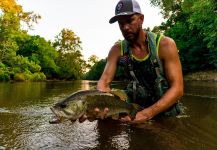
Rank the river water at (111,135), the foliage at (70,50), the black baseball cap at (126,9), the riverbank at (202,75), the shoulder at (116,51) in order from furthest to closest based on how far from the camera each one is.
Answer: the foliage at (70,50), the riverbank at (202,75), the shoulder at (116,51), the black baseball cap at (126,9), the river water at (111,135)

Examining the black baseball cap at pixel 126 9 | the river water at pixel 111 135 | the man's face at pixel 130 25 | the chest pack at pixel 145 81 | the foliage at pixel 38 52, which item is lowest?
the river water at pixel 111 135

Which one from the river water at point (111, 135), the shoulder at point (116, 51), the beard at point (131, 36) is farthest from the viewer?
the shoulder at point (116, 51)

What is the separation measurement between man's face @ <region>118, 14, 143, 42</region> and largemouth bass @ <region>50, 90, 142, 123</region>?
80cm

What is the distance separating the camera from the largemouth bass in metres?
3.30

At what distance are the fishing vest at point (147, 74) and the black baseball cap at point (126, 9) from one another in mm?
528

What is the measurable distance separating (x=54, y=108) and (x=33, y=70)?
150ft

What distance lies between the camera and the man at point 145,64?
13.5 ft

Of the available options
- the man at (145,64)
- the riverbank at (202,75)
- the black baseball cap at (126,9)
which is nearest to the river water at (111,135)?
the man at (145,64)

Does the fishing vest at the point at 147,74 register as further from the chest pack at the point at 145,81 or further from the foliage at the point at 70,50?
the foliage at the point at 70,50

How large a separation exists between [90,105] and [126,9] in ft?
4.40

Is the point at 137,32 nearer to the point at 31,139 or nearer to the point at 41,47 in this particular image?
the point at 31,139

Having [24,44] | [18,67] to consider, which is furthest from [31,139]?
[24,44]

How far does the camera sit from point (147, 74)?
464cm

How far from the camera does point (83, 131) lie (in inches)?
191
